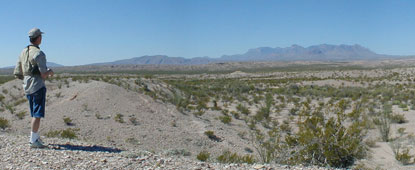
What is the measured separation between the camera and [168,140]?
10828mm

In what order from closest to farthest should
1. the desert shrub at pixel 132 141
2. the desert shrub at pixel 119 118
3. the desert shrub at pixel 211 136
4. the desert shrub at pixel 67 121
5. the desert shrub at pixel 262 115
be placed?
the desert shrub at pixel 132 141 → the desert shrub at pixel 67 121 → the desert shrub at pixel 211 136 → the desert shrub at pixel 119 118 → the desert shrub at pixel 262 115

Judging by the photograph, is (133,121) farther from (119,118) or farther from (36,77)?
(36,77)

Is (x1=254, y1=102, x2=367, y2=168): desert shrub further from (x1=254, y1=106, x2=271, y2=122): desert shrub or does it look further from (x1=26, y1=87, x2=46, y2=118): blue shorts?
(x1=254, y1=106, x2=271, y2=122): desert shrub

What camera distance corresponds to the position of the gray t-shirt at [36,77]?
564 centimetres

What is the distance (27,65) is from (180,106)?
1133 cm

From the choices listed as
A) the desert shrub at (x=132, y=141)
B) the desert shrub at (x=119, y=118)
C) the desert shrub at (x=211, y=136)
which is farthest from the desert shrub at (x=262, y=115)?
the desert shrub at (x=132, y=141)

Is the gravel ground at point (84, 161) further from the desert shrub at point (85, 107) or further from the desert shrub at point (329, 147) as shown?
the desert shrub at point (85, 107)

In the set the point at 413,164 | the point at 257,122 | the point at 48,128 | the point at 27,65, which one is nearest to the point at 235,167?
the point at 27,65

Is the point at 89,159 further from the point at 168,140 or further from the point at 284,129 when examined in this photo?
the point at 284,129

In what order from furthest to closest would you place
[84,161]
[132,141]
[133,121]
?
[133,121] → [132,141] → [84,161]

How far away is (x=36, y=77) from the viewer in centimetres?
581

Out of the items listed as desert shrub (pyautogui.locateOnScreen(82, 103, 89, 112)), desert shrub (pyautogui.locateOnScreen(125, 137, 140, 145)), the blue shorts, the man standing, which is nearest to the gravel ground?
the man standing

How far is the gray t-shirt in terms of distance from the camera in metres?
5.64

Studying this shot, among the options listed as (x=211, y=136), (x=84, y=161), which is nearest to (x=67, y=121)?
(x=211, y=136)
